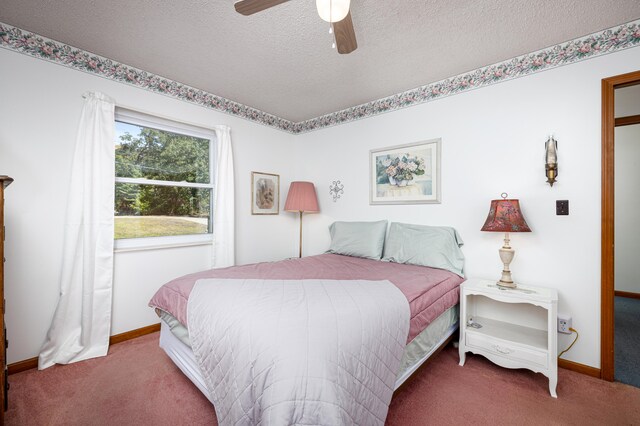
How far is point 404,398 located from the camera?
1707mm

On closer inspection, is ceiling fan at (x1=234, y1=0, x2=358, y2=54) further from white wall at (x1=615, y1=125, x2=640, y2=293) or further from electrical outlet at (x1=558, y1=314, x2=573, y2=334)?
white wall at (x1=615, y1=125, x2=640, y2=293)

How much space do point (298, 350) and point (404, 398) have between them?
3.71 ft

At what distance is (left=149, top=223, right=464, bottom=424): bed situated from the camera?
98 centimetres

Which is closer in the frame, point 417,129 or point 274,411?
point 274,411

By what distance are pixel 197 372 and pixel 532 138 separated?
3.03 m

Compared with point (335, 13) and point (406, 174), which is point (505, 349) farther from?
point (335, 13)

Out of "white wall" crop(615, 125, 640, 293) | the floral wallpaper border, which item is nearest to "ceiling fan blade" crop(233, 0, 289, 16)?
the floral wallpaper border

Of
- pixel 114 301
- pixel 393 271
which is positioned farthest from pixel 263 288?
pixel 114 301

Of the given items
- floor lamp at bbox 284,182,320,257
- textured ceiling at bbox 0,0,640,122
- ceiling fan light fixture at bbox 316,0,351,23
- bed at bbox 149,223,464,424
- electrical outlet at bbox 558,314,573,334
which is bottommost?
electrical outlet at bbox 558,314,573,334

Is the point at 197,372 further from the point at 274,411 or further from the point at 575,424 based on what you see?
→ the point at 575,424

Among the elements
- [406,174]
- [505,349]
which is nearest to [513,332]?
[505,349]

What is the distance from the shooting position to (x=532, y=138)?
225 cm

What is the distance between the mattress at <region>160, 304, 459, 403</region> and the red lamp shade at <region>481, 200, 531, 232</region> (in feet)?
2.44

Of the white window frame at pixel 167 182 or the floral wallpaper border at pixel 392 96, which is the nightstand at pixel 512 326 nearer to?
the floral wallpaper border at pixel 392 96
